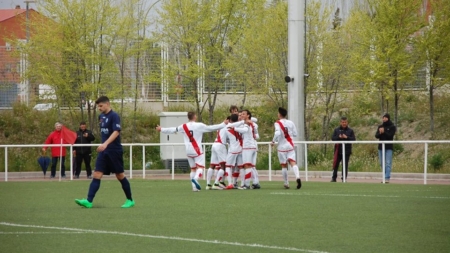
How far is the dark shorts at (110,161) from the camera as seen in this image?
16.6 meters

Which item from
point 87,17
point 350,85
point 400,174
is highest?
point 87,17

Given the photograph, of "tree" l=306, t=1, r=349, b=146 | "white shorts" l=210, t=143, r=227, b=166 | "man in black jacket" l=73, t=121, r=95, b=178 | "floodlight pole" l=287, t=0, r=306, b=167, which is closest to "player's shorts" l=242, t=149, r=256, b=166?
"white shorts" l=210, t=143, r=227, b=166

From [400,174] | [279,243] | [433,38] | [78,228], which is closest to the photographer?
[279,243]

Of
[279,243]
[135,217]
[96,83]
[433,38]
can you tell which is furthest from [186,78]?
[279,243]

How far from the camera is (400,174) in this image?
100 feet

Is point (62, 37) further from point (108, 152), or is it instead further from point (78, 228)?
point (78, 228)

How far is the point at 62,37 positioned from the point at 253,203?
2244 cm

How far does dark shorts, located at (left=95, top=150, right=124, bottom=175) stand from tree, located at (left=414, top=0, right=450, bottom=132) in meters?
21.2

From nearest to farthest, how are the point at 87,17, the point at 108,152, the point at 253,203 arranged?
the point at 108,152
the point at 253,203
the point at 87,17

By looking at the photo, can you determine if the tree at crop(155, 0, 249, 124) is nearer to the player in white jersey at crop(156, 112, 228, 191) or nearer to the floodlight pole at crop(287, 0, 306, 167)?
the floodlight pole at crop(287, 0, 306, 167)

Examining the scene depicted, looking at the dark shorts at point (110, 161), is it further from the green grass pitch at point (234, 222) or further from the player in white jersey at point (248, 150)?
the player in white jersey at point (248, 150)

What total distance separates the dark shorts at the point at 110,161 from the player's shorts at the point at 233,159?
23.9 feet

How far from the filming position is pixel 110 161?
16672 millimetres

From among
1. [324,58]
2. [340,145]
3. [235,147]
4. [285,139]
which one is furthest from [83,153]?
[324,58]
